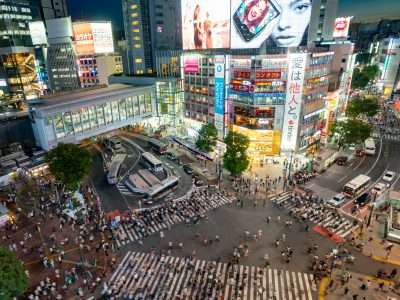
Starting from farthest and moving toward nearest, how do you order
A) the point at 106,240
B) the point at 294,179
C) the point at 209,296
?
the point at 294,179
the point at 106,240
the point at 209,296

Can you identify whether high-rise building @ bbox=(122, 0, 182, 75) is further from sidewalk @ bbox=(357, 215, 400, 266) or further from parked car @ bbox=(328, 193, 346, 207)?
sidewalk @ bbox=(357, 215, 400, 266)

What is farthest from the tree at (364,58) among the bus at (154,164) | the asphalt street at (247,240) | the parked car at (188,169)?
the bus at (154,164)

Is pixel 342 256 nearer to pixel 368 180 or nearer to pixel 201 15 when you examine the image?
pixel 368 180

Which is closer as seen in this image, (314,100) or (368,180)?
(368,180)

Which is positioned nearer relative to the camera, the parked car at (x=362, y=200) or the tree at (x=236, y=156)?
the parked car at (x=362, y=200)

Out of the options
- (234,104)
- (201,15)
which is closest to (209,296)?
(234,104)

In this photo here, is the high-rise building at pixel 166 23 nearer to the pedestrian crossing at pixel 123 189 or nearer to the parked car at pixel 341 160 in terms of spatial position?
the pedestrian crossing at pixel 123 189

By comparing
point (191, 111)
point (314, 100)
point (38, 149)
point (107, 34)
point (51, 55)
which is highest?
point (107, 34)
